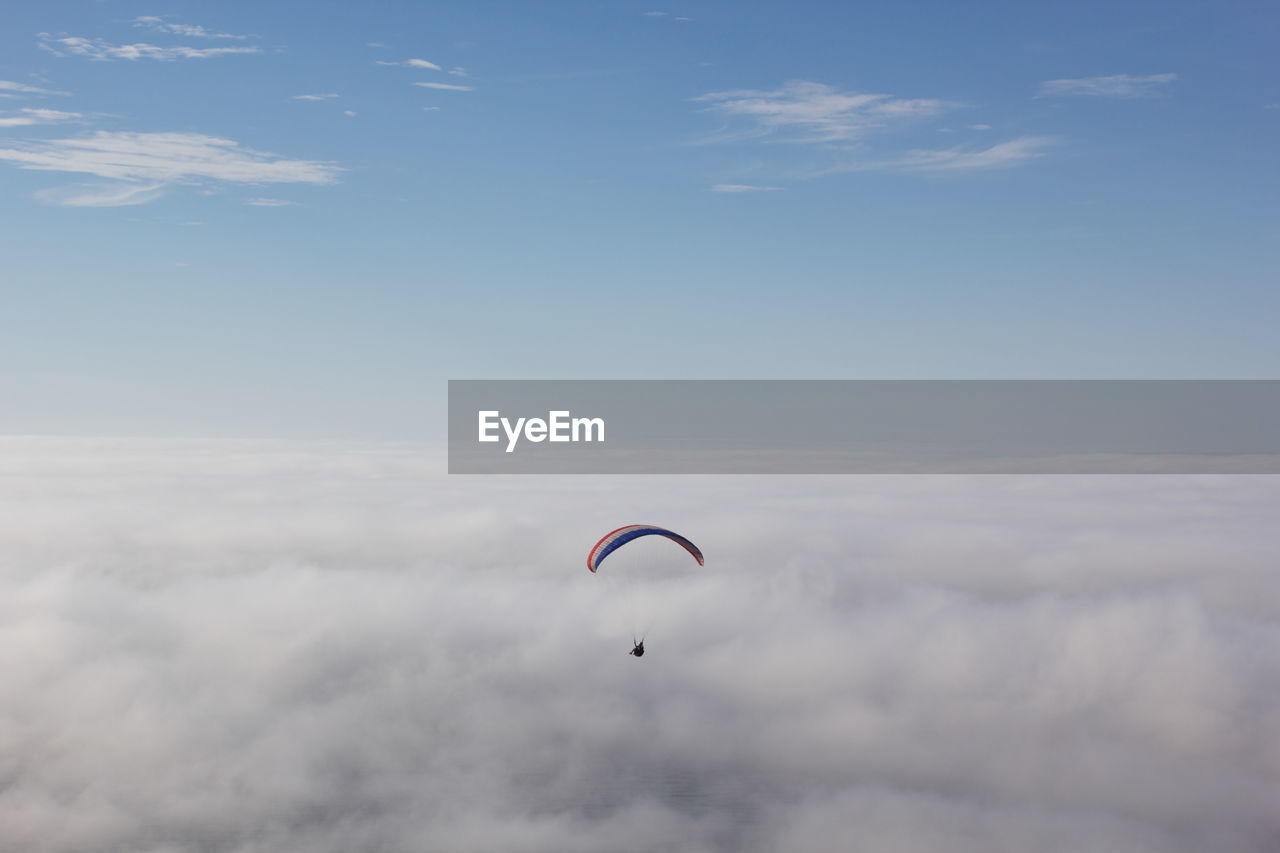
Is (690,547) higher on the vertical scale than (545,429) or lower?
lower

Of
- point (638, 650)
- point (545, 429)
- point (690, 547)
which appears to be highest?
point (545, 429)

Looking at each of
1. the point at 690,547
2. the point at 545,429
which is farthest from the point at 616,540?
the point at 545,429

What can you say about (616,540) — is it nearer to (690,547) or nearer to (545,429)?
(690,547)

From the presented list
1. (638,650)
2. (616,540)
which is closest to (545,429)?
(616,540)

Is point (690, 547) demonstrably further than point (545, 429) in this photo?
No

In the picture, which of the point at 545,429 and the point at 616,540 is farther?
the point at 545,429

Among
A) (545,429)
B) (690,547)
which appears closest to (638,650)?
(690,547)

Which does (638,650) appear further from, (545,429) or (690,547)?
(545,429)

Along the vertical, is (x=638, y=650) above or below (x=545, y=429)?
below
